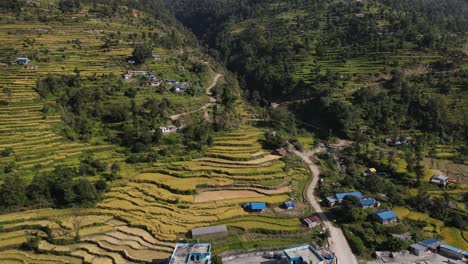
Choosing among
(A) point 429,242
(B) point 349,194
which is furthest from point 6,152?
(A) point 429,242

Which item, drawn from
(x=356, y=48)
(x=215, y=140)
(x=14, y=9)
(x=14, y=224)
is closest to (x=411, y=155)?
(x=215, y=140)

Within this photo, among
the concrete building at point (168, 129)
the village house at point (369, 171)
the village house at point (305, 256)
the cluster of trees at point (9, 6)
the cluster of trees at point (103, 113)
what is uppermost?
the cluster of trees at point (9, 6)

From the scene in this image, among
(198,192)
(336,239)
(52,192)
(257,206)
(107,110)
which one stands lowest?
(336,239)

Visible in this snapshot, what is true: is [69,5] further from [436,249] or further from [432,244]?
[436,249]

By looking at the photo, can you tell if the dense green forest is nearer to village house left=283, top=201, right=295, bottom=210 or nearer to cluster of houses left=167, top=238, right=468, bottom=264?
cluster of houses left=167, top=238, right=468, bottom=264

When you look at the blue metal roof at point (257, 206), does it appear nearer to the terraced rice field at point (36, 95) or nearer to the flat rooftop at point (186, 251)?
the flat rooftop at point (186, 251)

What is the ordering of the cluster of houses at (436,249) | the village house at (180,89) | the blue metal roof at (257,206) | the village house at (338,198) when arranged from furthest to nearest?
the village house at (180,89), the village house at (338,198), the blue metal roof at (257,206), the cluster of houses at (436,249)

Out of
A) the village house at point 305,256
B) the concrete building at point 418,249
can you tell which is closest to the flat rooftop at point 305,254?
the village house at point 305,256

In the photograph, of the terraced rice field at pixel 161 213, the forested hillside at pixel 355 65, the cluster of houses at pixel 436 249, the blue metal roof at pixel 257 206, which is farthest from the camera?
the forested hillside at pixel 355 65
